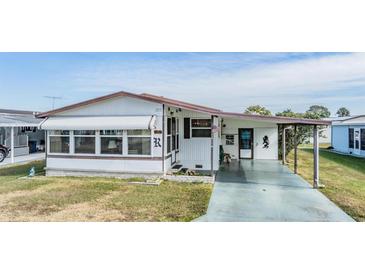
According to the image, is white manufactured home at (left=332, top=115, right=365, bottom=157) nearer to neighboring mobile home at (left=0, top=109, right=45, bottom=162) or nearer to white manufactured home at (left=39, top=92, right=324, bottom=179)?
white manufactured home at (left=39, top=92, right=324, bottom=179)

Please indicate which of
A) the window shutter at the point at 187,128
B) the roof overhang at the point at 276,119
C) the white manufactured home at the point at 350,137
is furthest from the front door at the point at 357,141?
the window shutter at the point at 187,128

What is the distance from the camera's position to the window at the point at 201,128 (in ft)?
44.2

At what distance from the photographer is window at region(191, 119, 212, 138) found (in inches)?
531

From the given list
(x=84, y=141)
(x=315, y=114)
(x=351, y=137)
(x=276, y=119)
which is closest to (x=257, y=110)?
(x=315, y=114)

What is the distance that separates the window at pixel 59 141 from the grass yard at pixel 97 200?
1.51 meters

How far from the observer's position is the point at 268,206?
7.79m

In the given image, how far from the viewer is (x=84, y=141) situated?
40.4 ft

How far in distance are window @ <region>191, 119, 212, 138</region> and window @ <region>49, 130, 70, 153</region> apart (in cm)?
617

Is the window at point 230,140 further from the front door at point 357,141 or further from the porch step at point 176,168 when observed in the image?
the front door at point 357,141

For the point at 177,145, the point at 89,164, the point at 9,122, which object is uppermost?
the point at 9,122

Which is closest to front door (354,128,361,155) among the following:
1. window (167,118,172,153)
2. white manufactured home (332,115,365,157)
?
white manufactured home (332,115,365,157)
